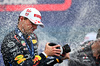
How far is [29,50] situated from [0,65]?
1046 millimetres

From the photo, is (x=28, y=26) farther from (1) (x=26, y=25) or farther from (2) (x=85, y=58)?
(2) (x=85, y=58)

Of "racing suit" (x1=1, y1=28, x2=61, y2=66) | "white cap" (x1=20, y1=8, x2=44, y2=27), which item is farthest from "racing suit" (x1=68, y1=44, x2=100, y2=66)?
"white cap" (x1=20, y1=8, x2=44, y2=27)

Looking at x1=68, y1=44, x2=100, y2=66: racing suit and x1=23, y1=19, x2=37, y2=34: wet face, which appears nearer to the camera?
x1=23, y1=19, x2=37, y2=34: wet face

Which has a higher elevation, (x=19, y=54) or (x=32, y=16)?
(x=32, y=16)

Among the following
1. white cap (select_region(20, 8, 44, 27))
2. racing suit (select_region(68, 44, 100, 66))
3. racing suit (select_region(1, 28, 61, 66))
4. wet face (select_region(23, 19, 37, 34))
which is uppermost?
white cap (select_region(20, 8, 44, 27))

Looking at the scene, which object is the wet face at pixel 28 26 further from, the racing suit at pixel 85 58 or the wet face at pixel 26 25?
the racing suit at pixel 85 58

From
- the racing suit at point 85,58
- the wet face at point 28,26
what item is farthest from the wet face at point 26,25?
the racing suit at point 85,58

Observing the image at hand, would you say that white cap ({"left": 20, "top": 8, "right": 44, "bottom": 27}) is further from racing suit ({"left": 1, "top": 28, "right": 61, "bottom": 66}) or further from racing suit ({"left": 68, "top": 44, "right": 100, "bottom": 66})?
racing suit ({"left": 68, "top": 44, "right": 100, "bottom": 66})

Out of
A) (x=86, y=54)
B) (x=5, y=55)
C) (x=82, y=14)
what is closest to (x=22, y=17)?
(x=5, y=55)

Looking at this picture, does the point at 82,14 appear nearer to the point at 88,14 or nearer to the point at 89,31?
the point at 88,14

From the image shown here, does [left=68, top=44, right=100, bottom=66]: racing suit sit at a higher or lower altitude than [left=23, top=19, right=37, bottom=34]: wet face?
lower

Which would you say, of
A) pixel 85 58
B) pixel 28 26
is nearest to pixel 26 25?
pixel 28 26

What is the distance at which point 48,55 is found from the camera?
3.19 ft

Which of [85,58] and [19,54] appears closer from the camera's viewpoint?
[19,54]
